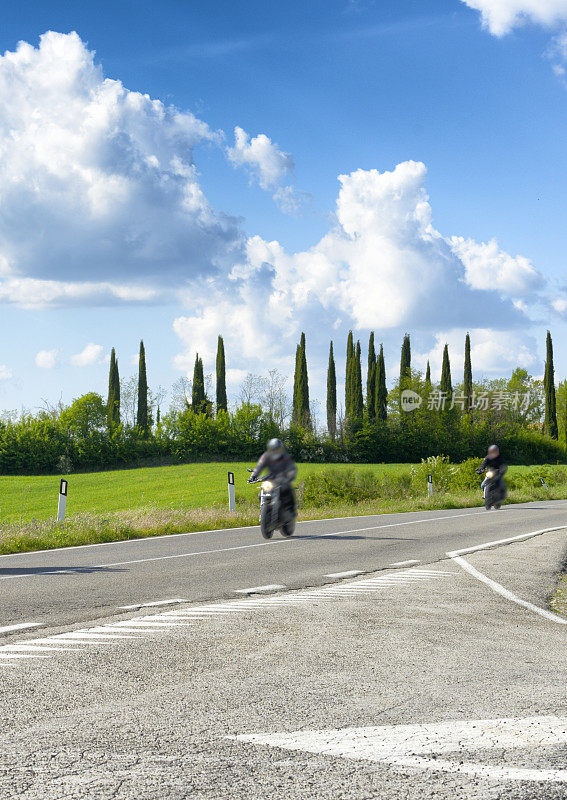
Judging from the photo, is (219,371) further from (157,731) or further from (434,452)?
(157,731)

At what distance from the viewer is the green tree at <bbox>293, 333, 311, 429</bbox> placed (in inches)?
3546

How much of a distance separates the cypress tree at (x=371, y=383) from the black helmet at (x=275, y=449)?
7475cm

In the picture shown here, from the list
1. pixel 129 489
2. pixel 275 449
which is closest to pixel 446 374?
pixel 129 489

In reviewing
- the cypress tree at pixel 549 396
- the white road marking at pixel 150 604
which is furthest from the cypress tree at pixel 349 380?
the white road marking at pixel 150 604

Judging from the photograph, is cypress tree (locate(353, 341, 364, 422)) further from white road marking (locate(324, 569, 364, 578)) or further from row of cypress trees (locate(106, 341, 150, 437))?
white road marking (locate(324, 569, 364, 578))

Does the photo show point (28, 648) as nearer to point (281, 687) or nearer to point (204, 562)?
point (281, 687)

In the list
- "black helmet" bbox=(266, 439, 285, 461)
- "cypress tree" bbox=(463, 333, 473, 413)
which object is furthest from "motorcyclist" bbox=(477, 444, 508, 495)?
"cypress tree" bbox=(463, 333, 473, 413)

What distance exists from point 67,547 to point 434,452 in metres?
70.6

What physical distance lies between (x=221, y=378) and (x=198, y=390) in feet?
9.91

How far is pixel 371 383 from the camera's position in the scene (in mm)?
91562

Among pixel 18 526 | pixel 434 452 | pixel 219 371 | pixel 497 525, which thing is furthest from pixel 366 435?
pixel 18 526

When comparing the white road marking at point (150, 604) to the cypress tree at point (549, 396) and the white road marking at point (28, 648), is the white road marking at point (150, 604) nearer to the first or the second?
the white road marking at point (28, 648)

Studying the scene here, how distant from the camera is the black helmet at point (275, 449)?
12.5 meters

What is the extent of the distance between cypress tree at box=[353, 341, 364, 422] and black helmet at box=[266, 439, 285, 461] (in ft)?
243
